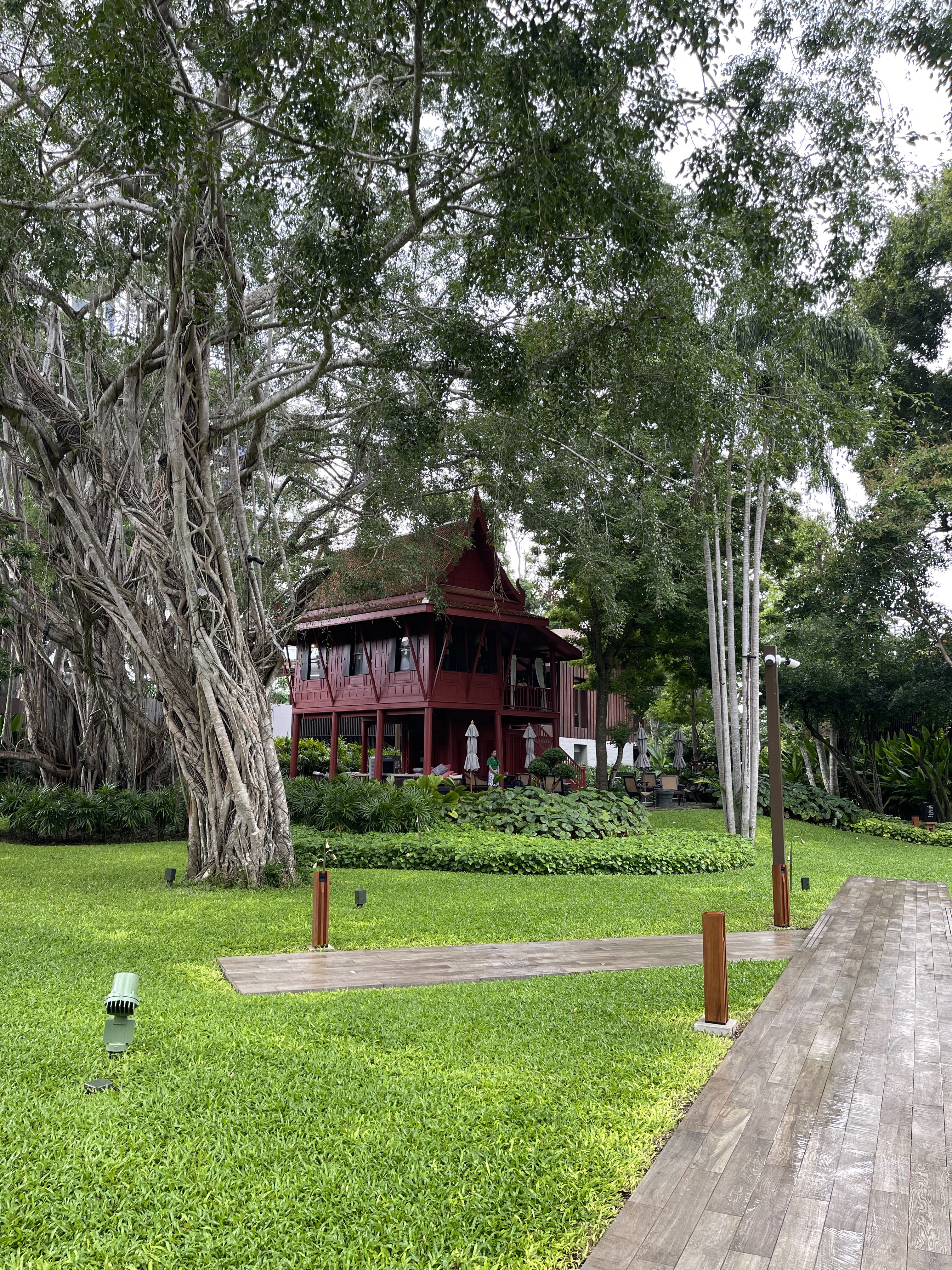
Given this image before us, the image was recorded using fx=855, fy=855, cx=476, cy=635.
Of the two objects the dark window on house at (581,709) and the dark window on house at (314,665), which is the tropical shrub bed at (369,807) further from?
the dark window on house at (581,709)

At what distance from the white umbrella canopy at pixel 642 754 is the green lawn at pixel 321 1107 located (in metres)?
18.0

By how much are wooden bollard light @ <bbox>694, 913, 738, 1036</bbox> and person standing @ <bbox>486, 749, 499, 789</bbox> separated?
14098 mm

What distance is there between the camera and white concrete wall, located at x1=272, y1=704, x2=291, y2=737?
36.1m

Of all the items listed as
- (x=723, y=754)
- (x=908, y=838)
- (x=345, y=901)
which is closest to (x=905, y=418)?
(x=908, y=838)

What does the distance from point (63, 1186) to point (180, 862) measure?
31.6ft

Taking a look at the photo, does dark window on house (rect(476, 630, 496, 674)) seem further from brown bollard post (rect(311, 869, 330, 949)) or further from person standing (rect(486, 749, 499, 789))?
brown bollard post (rect(311, 869, 330, 949))

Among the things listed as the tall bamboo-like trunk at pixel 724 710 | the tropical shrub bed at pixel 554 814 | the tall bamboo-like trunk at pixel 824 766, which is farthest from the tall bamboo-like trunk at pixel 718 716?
the tall bamboo-like trunk at pixel 824 766

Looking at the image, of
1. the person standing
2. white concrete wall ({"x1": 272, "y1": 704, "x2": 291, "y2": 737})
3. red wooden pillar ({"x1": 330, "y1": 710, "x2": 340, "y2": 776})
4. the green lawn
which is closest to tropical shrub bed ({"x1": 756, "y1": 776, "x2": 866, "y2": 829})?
the person standing

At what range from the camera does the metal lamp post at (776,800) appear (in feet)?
26.8

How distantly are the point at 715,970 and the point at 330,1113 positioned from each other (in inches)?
91.7

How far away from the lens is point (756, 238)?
7504 mm

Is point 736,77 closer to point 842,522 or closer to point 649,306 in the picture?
point 649,306

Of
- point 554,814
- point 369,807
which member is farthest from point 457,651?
point 369,807

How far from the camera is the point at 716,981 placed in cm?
484
